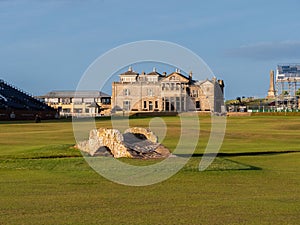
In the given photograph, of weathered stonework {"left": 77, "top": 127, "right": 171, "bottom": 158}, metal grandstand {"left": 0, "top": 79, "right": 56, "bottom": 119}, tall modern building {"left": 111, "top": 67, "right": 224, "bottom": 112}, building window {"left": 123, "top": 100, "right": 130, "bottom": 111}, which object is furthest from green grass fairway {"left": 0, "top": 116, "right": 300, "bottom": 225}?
building window {"left": 123, "top": 100, "right": 130, "bottom": 111}

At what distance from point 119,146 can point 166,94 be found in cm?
15306

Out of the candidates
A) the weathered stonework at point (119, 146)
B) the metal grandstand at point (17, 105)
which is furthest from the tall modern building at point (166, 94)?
the weathered stonework at point (119, 146)

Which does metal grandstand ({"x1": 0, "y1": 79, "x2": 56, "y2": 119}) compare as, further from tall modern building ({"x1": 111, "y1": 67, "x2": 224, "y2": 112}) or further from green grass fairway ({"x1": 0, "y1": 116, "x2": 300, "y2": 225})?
green grass fairway ({"x1": 0, "y1": 116, "x2": 300, "y2": 225})

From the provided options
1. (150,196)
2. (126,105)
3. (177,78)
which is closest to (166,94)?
(177,78)

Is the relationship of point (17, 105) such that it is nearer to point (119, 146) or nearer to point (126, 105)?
point (126, 105)

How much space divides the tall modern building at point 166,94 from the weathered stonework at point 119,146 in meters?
145

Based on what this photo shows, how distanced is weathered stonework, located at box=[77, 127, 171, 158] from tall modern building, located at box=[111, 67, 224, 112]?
144813 mm

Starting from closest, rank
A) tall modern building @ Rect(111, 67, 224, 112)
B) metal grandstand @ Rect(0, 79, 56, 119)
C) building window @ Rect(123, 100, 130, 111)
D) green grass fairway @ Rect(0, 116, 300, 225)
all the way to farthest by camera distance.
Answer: green grass fairway @ Rect(0, 116, 300, 225)
metal grandstand @ Rect(0, 79, 56, 119)
tall modern building @ Rect(111, 67, 224, 112)
building window @ Rect(123, 100, 130, 111)

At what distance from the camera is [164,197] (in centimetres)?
1630

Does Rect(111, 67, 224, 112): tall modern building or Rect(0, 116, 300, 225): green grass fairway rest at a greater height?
Rect(111, 67, 224, 112): tall modern building

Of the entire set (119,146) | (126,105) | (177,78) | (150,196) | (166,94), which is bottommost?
(150,196)

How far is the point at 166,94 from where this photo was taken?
180000 mm

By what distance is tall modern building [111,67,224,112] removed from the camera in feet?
587

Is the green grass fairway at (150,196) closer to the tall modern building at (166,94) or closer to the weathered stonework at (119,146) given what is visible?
the weathered stonework at (119,146)
